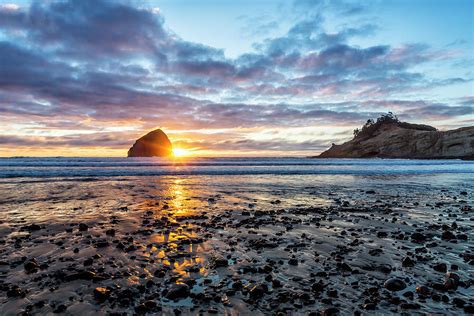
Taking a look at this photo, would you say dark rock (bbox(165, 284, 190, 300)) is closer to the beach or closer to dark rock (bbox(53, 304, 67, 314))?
the beach

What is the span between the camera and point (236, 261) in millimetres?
6953

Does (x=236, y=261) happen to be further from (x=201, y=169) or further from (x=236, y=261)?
(x=201, y=169)

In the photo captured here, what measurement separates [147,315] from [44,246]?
→ 5.35 meters

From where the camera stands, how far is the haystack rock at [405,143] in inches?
3460

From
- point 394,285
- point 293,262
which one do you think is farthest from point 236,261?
point 394,285

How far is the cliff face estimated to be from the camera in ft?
288

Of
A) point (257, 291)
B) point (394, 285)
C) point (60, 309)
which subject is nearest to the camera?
point (60, 309)

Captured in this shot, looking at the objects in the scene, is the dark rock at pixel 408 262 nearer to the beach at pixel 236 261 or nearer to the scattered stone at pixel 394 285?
the beach at pixel 236 261

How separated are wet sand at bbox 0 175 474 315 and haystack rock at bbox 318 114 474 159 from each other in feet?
308

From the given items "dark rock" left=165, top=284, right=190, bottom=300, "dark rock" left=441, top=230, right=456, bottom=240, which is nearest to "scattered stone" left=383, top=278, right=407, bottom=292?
"dark rock" left=165, top=284, right=190, bottom=300

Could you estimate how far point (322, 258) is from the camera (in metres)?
7.14

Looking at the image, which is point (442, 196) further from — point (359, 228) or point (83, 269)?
point (83, 269)

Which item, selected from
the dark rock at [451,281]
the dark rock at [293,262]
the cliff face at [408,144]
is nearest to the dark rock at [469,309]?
the dark rock at [451,281]

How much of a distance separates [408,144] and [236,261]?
11400 centimetres
